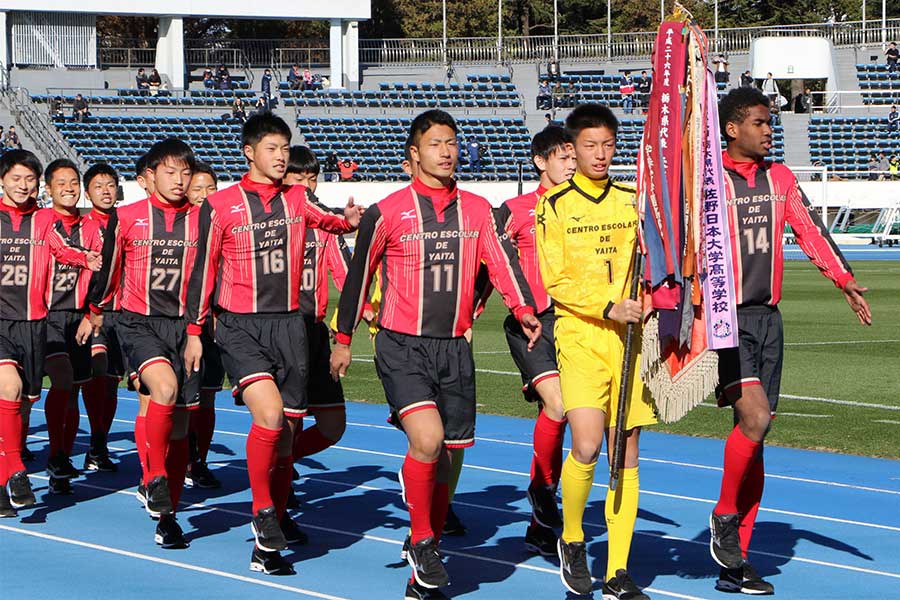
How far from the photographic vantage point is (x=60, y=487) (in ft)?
31.1

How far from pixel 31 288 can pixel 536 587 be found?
13.1 feet

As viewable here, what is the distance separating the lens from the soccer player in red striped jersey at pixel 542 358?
765 cm

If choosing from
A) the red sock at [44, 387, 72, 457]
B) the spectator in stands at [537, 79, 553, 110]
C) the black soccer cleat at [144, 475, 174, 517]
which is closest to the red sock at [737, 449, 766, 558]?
the black soccer cleat at [144, 475, 174, 517]

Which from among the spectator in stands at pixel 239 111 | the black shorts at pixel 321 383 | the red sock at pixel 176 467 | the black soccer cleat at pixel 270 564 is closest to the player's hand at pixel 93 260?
the red sock at pixel 176 467

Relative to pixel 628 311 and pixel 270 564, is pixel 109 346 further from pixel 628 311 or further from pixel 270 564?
pixel 628 311

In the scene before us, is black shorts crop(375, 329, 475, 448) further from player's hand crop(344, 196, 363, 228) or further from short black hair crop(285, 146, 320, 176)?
short black hair crop(285, 146, 320, 176)

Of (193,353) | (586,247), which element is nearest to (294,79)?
(193,353)

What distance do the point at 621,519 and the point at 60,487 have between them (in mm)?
4479

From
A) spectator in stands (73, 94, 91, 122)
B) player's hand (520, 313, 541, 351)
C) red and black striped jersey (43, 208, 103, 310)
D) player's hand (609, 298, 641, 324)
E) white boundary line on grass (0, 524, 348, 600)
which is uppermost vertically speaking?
spectator in stands (73, 94, 91, 122)

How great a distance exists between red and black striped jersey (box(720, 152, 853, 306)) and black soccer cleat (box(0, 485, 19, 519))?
4.48m

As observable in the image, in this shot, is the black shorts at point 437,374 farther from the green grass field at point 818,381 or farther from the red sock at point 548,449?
the green grass field at point 818,381

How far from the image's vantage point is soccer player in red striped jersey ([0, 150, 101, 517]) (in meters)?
8.81

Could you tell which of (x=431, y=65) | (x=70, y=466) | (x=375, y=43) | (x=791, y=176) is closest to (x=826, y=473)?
(x=791, y=176)

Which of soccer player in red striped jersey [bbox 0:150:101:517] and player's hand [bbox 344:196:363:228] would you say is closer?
player's hand [bbox 344:196:363:228]
